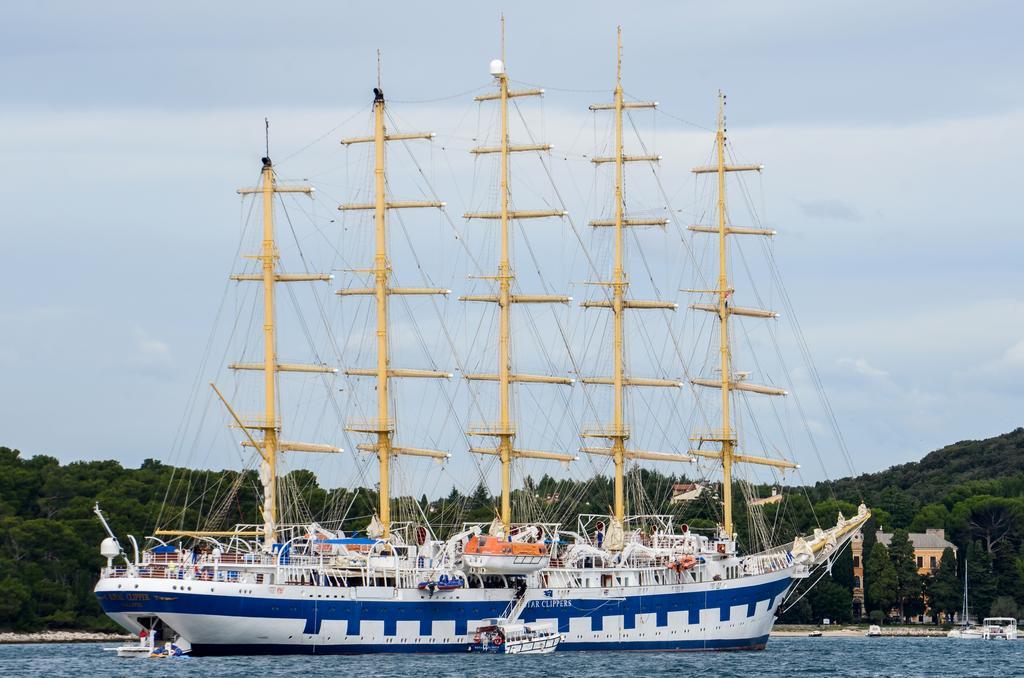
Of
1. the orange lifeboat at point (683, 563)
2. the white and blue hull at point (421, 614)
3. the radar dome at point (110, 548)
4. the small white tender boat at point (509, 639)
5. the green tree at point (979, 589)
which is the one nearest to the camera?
the white and blue hull at point (421, 614)

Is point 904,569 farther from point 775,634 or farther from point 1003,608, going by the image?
point 775,634

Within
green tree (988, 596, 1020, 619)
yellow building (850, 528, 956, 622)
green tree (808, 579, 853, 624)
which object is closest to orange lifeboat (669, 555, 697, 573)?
green tree (808, 579, 853, 624)

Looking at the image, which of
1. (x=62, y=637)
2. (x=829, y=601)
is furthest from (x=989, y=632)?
(x=62, y=637)

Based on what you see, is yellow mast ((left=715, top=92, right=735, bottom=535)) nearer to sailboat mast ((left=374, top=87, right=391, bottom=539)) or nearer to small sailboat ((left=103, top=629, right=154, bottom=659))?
sailboat mast ((left=374, top=87, right=391, bottom=539))

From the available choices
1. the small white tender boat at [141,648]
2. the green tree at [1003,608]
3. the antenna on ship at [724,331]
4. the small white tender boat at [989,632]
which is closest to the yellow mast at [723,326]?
the antenna on ship at [724,331]

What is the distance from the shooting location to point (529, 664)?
98.5 meters

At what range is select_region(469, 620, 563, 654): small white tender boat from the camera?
106438mm

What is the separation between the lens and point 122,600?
322ft

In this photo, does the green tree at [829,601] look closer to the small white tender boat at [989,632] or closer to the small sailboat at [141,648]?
the small white tender boat at [989,632]

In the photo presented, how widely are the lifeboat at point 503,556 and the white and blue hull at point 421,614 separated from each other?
167 cm

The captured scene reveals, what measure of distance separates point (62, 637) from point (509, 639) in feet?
162

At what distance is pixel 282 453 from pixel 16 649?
29.8 metres

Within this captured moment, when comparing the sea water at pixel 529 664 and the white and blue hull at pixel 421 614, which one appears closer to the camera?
the sea water at pixel 529 664

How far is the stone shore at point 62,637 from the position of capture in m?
139
